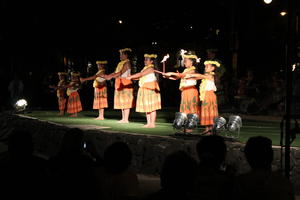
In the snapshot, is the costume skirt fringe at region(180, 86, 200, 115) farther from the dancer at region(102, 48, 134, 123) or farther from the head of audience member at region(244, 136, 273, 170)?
the head of audience member at region(244, 136, 273, 170)

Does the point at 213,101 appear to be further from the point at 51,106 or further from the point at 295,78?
the point at 51,106

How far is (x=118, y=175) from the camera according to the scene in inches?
174

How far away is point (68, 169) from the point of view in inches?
186

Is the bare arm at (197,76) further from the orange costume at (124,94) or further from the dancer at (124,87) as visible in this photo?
the orange costume at (124,94)

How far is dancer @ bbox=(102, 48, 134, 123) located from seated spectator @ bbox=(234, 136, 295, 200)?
947cm

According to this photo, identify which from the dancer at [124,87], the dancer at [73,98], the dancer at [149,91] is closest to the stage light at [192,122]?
the dancer at [149,91]

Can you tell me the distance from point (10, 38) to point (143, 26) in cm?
546

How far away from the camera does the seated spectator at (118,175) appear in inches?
168

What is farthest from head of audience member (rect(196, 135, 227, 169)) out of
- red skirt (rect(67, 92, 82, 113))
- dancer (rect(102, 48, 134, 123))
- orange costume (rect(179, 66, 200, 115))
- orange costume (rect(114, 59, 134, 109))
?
red skirt (rect(67, 92, 82, 113))

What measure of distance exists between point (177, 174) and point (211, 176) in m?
1.00

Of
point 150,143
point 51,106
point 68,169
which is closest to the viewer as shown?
point 68,169

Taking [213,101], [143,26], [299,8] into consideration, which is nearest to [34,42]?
[143,26]

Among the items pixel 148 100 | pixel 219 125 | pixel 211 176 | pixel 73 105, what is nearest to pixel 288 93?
pixel 211 176

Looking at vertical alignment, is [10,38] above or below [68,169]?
above
